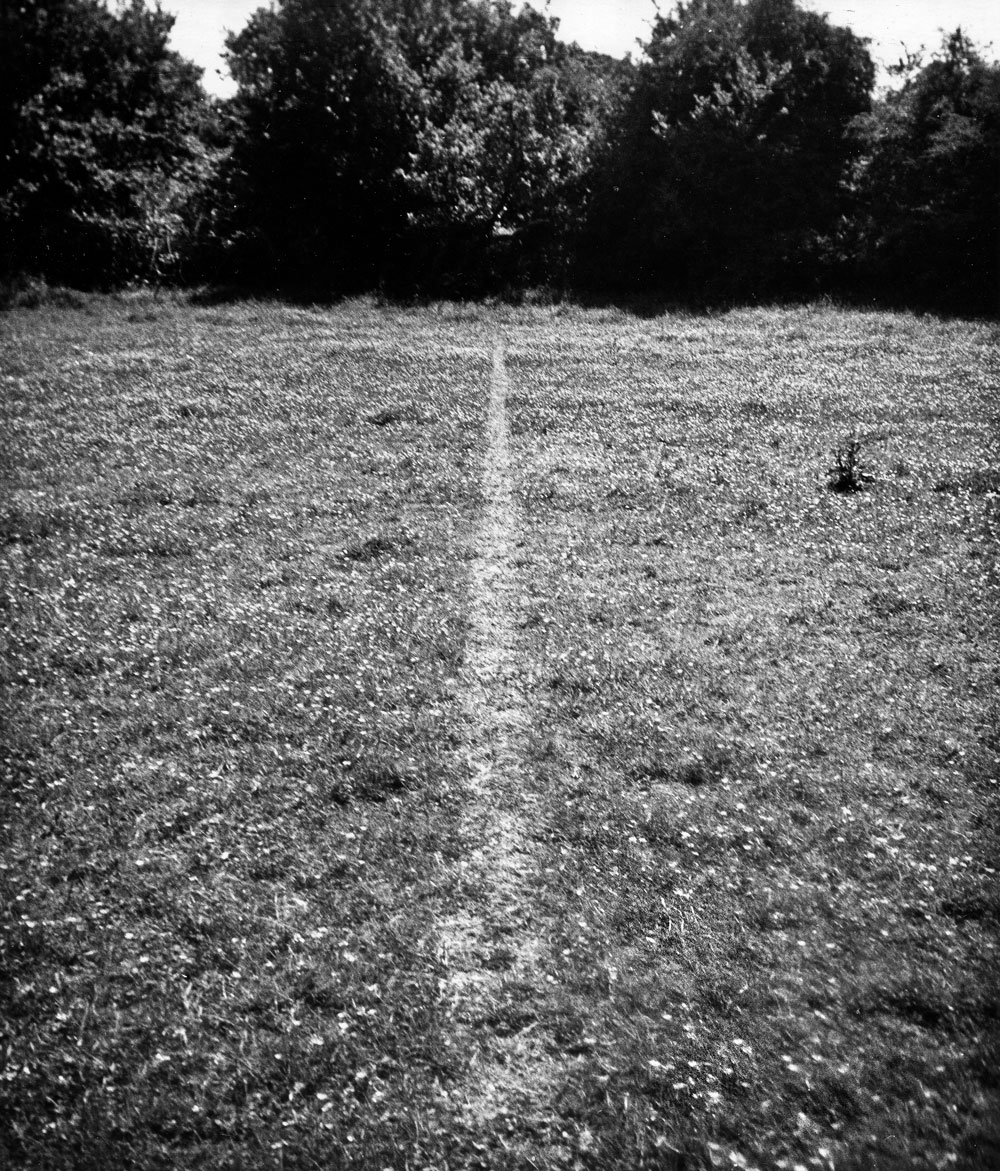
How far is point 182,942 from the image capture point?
5.81 meters

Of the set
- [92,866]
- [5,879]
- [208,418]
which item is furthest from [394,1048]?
[208,418]

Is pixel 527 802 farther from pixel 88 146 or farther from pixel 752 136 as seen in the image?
pixel 88 146

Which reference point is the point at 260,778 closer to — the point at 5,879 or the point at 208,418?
the point at 5,879

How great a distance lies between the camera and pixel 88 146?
33.7m

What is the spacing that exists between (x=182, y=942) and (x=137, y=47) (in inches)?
1637

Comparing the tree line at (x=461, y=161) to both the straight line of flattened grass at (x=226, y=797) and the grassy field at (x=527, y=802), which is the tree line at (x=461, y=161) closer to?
the grassy field at (x=527, y=802)

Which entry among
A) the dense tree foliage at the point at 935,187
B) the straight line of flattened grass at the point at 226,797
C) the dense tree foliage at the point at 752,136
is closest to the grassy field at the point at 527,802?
the straight line of flattened grass at the point at 226,797

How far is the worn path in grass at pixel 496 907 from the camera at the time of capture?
16.4 feet

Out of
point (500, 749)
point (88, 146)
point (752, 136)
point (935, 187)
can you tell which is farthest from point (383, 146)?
point (500, 749)

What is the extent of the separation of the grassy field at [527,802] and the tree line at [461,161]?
21.3 meters

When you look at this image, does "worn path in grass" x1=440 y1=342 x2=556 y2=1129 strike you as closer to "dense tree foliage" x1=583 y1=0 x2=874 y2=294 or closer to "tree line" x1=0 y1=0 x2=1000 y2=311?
"tree line" x1=0 y1=0 x2=1000 y2=311

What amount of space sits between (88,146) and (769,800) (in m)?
38.9

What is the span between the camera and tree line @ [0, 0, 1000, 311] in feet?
106

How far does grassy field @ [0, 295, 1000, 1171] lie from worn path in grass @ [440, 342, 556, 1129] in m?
0.05
